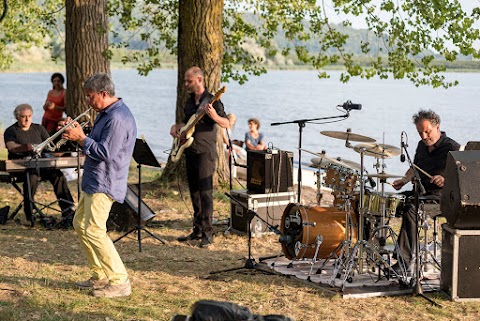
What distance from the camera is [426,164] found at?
7.50 metres

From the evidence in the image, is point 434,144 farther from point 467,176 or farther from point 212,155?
point 212,155

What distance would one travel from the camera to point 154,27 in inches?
627

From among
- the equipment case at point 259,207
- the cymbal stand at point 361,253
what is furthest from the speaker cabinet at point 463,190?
the equipment case at point 259,207

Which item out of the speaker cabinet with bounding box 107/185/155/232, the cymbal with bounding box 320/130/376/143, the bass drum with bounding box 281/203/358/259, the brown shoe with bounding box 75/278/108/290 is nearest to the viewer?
the brown shoe with bounding box 75/278/108/290

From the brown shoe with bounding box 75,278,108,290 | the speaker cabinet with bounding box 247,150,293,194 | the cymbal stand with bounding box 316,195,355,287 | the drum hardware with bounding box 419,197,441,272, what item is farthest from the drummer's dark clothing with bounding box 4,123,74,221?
the drum hardware with bounding box 419,197,441,272

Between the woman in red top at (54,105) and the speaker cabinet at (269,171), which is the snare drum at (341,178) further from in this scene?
the woman in red top at (54,105)

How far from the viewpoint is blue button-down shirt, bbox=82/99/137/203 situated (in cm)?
607

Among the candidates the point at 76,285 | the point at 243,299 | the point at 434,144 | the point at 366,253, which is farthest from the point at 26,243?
the point at 434,144

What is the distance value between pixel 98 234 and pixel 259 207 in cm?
324

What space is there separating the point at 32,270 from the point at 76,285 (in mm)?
812

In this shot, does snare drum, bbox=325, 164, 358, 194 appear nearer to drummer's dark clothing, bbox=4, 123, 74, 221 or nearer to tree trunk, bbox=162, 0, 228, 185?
drummer's dark clothing, bbox=4, 123, 74, 221

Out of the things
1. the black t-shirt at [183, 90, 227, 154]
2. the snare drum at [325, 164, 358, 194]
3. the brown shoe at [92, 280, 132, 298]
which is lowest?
the brown shoe at [92, 280, 132, 298]

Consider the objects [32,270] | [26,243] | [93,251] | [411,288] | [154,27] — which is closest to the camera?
[93,251]

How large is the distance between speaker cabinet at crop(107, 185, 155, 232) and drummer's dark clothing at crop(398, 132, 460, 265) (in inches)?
117
